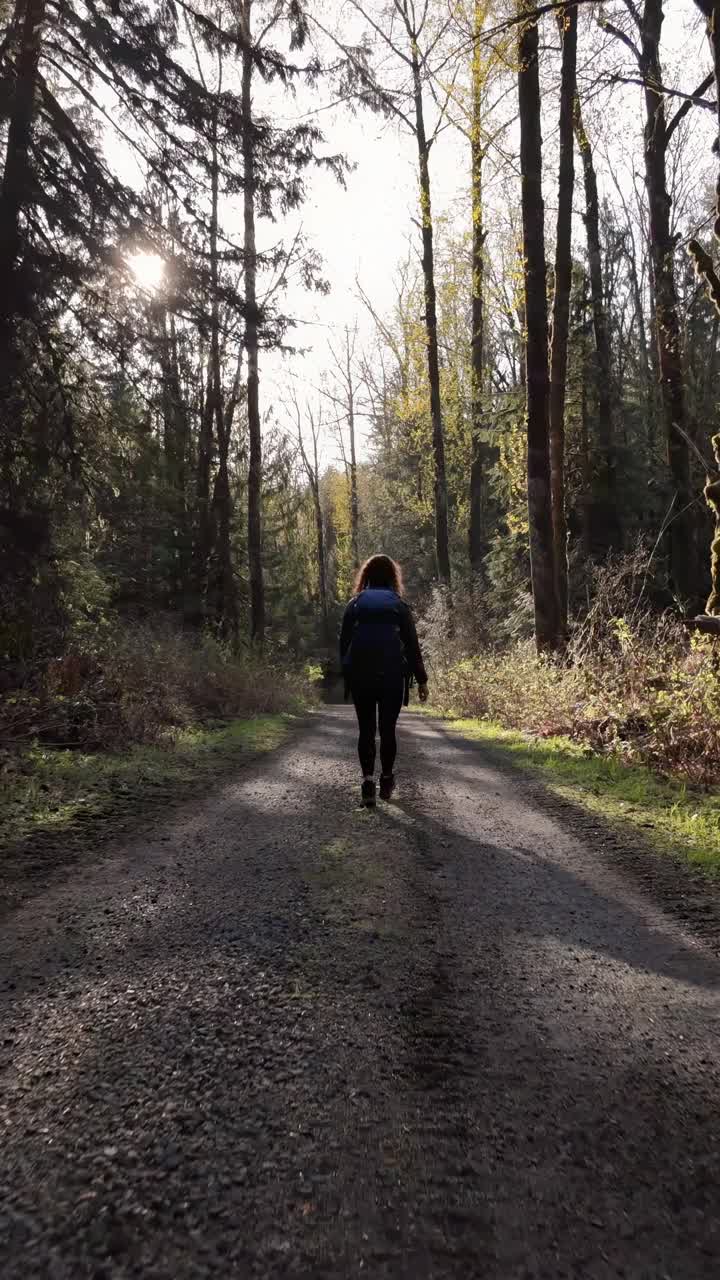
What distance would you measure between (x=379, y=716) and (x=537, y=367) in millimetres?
8618

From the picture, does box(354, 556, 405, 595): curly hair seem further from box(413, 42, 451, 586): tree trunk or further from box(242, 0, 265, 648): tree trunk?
box(413, 42, 451, 586): tree trunk

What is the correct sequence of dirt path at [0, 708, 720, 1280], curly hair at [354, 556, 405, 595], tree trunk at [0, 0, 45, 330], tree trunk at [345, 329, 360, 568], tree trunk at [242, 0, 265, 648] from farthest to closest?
tree trunk at [345, 329, 360, 568], tree trunk at [242, 0, 265, 648], tree trunk at [0, 0, 45, 330], curly hair at [354, 556, 405, 595], dirt path at [0, 708, 720, 1280]

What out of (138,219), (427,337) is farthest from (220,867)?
(427,337)

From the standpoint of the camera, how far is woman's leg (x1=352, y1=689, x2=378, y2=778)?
5.91 m

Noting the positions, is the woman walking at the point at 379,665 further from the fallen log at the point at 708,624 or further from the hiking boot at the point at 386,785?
the fallen log at the point at 708,624

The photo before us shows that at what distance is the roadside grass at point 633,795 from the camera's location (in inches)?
187

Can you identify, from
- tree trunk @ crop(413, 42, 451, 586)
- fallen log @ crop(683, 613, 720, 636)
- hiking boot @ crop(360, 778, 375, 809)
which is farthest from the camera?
tree trunk @ crop(413, 42, 451, 586)

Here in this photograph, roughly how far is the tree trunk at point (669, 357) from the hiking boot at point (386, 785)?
845 centimetres

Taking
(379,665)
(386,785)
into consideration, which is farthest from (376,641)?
(386,785)

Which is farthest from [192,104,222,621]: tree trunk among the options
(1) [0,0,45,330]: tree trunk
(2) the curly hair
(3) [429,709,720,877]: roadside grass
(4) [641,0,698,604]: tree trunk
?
(2) the curly hair

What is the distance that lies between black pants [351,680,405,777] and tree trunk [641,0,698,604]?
8409 mm

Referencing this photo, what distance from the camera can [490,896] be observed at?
3756 millimetres

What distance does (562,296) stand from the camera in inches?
511

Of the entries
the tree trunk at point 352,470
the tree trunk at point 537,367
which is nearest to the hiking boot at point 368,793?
the tree trunk at point 537,367
